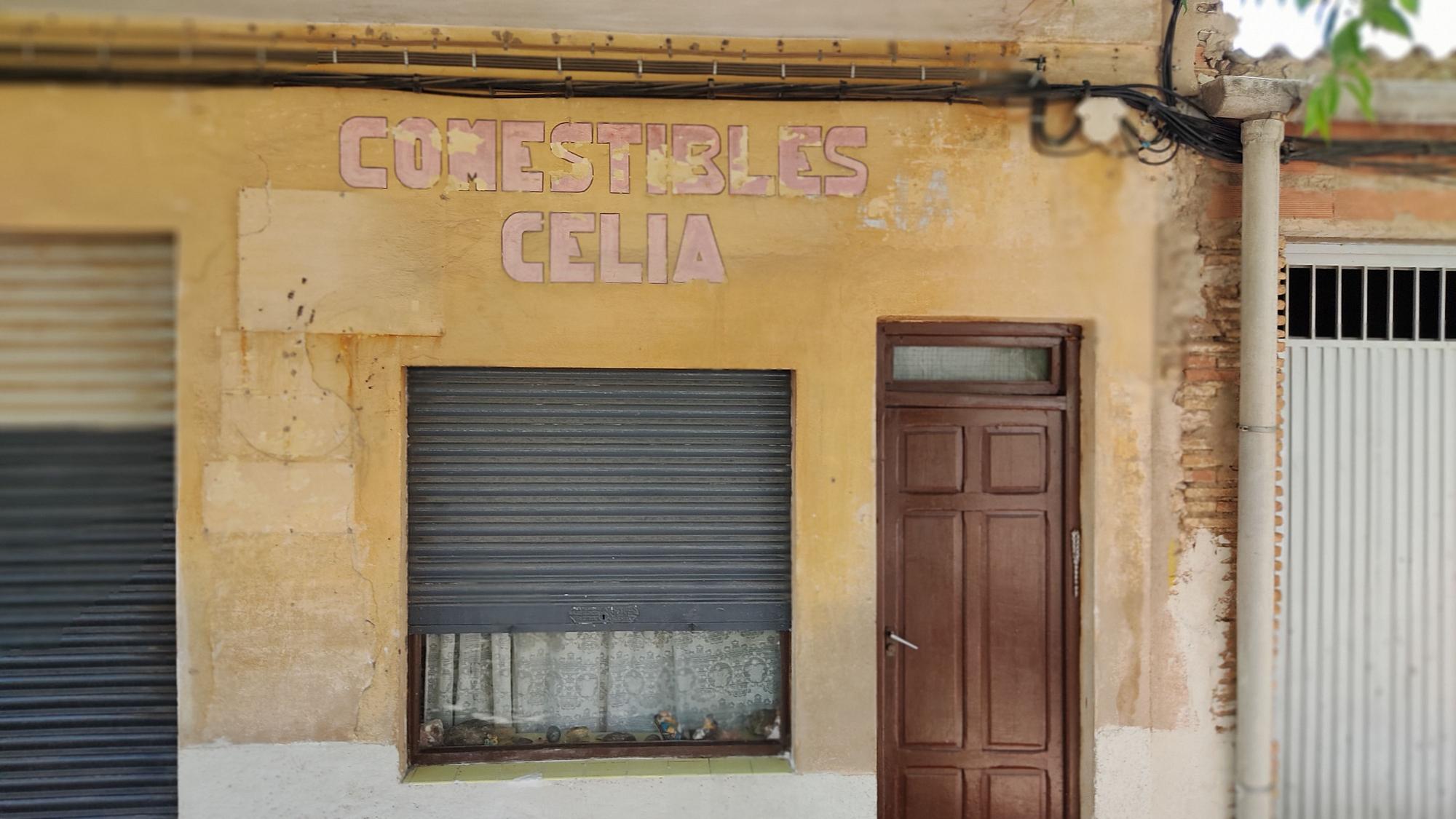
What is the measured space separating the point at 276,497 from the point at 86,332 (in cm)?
125

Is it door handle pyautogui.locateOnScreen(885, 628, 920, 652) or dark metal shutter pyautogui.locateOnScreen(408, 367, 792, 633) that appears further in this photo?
door handle pyautogui.locateOnScreen(885, 628, 920, 652)

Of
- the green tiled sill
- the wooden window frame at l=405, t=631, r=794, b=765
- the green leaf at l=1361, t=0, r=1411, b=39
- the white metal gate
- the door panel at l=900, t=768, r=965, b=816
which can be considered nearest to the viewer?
the green leaf at l=1361, t=0, r=1411, b=39

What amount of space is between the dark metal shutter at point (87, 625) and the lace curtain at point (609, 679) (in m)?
1.38

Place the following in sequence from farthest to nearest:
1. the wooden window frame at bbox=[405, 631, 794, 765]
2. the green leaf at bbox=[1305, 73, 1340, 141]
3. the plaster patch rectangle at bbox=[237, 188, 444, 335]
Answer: the wooden window frame at bbox=[405, 631, 794, 765] → the plaster patch rectangle at bbox=[237, 188, 444, 335] → the green leaf at bbox=[1305, 73, 1340, 141]

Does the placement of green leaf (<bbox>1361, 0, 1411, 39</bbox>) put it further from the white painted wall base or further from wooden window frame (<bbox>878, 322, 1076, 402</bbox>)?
the white painted wall base

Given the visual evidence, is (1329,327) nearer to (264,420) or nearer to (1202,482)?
(1202,482)

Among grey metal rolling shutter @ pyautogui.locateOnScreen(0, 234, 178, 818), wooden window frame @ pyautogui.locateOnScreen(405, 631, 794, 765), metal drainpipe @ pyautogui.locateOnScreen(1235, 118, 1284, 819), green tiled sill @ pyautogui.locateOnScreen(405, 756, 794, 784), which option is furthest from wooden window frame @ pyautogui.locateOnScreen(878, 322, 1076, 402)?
grey metal rolling shutter @ pyautogui.locateOnScreen(0, 234, 178, 818)

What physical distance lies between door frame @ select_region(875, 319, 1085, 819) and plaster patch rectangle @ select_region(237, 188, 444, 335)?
2290mm

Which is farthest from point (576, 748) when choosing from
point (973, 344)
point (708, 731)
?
point (973, 344)

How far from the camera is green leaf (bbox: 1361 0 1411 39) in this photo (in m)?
Answer: 2.51

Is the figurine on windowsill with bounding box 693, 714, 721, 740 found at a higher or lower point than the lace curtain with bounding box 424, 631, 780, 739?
lower

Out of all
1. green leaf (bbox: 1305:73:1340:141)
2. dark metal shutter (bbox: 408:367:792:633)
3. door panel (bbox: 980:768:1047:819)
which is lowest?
door panel (bbox: 980:768:1047:819)

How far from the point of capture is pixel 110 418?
4.36 meters

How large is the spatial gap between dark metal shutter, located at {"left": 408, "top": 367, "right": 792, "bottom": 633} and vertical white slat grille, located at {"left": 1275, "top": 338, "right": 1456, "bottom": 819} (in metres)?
2.80
